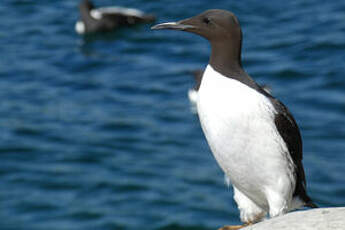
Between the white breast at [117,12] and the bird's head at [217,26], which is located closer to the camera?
the bird's head at [217,26]

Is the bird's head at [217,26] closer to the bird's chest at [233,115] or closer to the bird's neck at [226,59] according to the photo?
the bird's neck at [226,59]

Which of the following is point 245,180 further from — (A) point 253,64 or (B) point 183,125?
(A) point 253,64

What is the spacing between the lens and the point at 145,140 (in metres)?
11.6

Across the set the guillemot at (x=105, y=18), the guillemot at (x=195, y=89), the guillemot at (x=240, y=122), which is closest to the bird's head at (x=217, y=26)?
the guillemot at (x=240, y=122)

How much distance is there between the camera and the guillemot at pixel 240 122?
16.3 feet

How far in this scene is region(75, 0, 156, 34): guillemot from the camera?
54.9 feet

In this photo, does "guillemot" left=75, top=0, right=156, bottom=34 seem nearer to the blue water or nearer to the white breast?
the white breast

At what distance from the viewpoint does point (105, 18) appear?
1738 cm

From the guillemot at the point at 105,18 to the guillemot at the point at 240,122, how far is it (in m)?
11.4

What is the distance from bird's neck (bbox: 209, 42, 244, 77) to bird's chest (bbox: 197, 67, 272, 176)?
0.16ft

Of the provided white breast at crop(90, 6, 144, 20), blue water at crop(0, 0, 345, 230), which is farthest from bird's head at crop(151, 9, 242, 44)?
white breast at crop(90, 6, 144, 20)

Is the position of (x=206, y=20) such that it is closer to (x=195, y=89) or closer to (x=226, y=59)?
(x=226, y=59)

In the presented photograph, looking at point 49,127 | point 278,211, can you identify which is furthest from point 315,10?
point 278,211

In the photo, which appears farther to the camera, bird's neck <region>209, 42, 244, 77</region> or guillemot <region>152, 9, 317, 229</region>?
bird's neck <region>209, 42, 244, 77</region>
